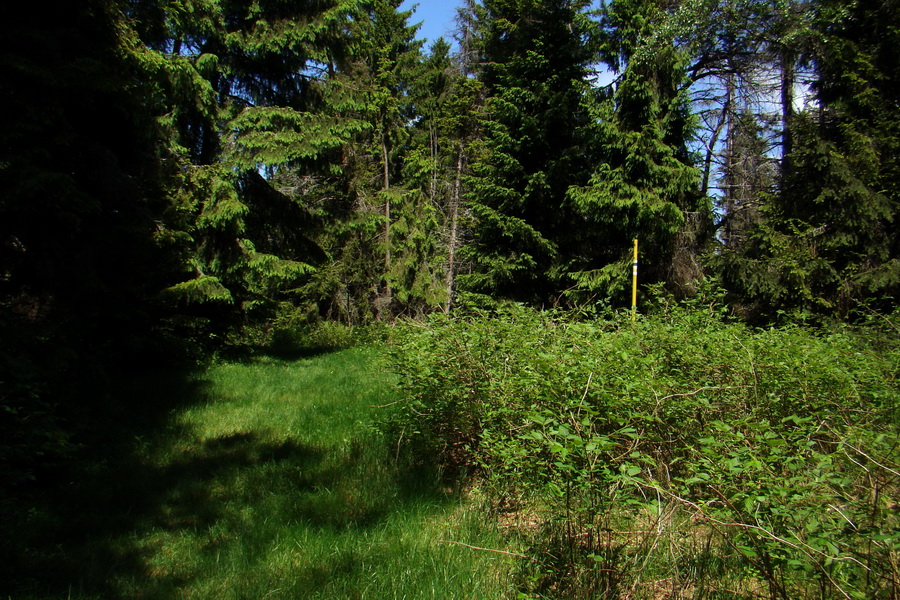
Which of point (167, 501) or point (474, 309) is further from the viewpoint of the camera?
point (474, 309)

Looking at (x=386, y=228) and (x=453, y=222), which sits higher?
(x=453, y=222)

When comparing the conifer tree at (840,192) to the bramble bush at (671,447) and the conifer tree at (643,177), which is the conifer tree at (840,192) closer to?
the conifer tree at (643,177)

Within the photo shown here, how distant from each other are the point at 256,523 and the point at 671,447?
10.1 feet

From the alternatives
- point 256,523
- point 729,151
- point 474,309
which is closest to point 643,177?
point 729,151

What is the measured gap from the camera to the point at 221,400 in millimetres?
7523

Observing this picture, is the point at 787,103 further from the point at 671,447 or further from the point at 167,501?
the point at 167,501

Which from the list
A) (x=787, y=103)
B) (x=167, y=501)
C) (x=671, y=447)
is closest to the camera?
(x=671, y=447)

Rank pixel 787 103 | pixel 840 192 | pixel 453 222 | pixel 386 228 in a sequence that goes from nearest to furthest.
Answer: pixel 840 192 < pixel 787 103 < pixel 386 228 < pixel 453 222

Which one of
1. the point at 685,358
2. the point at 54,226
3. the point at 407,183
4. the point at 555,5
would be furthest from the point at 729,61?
the point at 54,226

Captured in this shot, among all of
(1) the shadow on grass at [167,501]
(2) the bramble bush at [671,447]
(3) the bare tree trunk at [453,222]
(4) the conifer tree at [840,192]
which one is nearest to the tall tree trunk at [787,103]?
(4) the conifer tree at [840,192]

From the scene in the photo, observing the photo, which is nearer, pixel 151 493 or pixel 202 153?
pixel 151 493

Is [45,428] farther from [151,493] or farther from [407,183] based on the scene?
[407,183]

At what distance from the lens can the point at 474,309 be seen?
4961 millimetres

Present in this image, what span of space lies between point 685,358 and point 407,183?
56.5 ft
